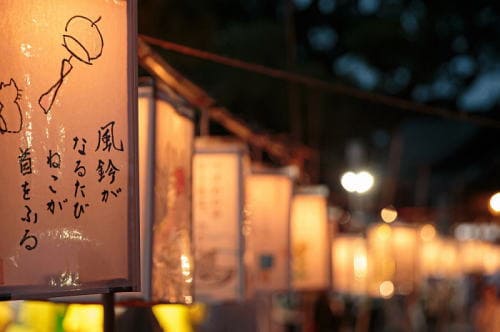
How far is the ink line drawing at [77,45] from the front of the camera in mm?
5062

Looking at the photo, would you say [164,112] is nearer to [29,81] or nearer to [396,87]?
[29,81]

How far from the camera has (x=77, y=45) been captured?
17.1 ft

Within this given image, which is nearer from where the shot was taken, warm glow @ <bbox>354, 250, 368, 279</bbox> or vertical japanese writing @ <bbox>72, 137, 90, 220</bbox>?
vertical japanese writing @ <bbox>72, 137, 90, 220</bbox>

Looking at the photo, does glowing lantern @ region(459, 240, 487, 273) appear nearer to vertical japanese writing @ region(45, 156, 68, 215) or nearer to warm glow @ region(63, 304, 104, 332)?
warm glow @ region(63, 304, 104, 332)

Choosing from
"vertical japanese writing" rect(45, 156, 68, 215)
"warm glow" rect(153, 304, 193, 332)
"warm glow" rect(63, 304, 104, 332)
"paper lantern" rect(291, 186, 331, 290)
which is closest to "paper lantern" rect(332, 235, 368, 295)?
"paper lantern" rect(291, 186, 331, 290)

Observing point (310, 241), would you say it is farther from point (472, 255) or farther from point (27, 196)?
point (472, 255)

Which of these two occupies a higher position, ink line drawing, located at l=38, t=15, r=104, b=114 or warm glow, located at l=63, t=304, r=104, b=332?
ink line drawing, located at l=38, t=15, r=104, b=114

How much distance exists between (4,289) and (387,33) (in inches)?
1134

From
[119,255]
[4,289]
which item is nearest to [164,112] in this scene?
[119,255]

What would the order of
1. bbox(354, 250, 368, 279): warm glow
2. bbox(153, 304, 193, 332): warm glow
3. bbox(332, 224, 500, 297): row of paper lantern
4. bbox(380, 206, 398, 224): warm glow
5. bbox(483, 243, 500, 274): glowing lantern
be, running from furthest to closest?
1. bbox(483, 243, 500, 274): glowing lantern
2. bbox(380, 206, 398, 224): warm glow
3. bbox(354, 250, 368, 279): warm glow
4. bbox(332, 224, 500, 297): row of paper lantern
5. bbox(153, 304, 193, 332): warm glow

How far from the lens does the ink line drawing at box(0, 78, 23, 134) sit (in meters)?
4.84

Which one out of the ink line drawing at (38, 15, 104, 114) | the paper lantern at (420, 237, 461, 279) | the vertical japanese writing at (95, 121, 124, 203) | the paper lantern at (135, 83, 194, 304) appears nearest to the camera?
the ink line drawing at (38, 15, 104, 114)

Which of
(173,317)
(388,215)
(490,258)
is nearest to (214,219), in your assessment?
(173,317)

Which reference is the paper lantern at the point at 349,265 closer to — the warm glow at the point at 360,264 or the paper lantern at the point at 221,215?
the warm glow at the point at 360,264
